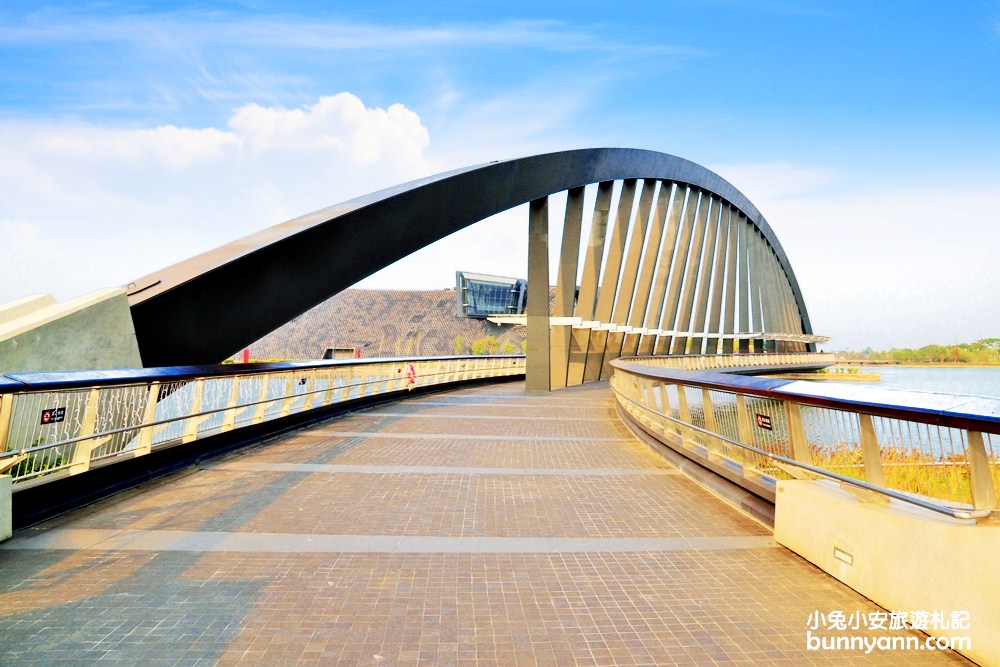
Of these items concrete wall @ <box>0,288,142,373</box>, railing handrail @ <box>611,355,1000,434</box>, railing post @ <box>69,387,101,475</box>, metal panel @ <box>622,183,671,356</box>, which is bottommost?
railing post @ <box>69,387,101,475</box>

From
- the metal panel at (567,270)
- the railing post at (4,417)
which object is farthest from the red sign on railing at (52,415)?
the metal panel at (567,270)

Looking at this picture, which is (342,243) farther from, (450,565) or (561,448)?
(450,565)

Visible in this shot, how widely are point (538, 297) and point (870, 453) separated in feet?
57.0

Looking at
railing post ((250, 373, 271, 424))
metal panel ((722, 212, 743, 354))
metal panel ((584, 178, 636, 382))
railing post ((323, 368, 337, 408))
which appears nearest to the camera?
railing post ((250, 373, 271, 424))

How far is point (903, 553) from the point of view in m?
3.30

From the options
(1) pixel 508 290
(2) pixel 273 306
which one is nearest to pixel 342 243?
(2) pixel 273 306

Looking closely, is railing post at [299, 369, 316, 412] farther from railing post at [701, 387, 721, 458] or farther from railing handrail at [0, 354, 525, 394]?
railing post at [701, 387, 721, 458]

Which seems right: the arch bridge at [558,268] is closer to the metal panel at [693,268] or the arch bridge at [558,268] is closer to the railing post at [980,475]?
the metal panel at [693,268]

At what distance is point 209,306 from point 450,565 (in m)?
6.23

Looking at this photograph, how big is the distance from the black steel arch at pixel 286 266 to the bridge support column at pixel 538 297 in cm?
488

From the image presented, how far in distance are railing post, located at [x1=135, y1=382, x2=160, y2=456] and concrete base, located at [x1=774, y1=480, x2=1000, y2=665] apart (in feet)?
21.4

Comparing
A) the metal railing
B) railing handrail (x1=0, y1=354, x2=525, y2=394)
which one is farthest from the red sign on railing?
railing handrail (x1=0, y1=354, x2=525, y2=394)

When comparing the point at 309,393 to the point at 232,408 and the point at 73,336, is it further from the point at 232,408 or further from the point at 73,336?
the point at 73,336

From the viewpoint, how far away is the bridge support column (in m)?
20.9
